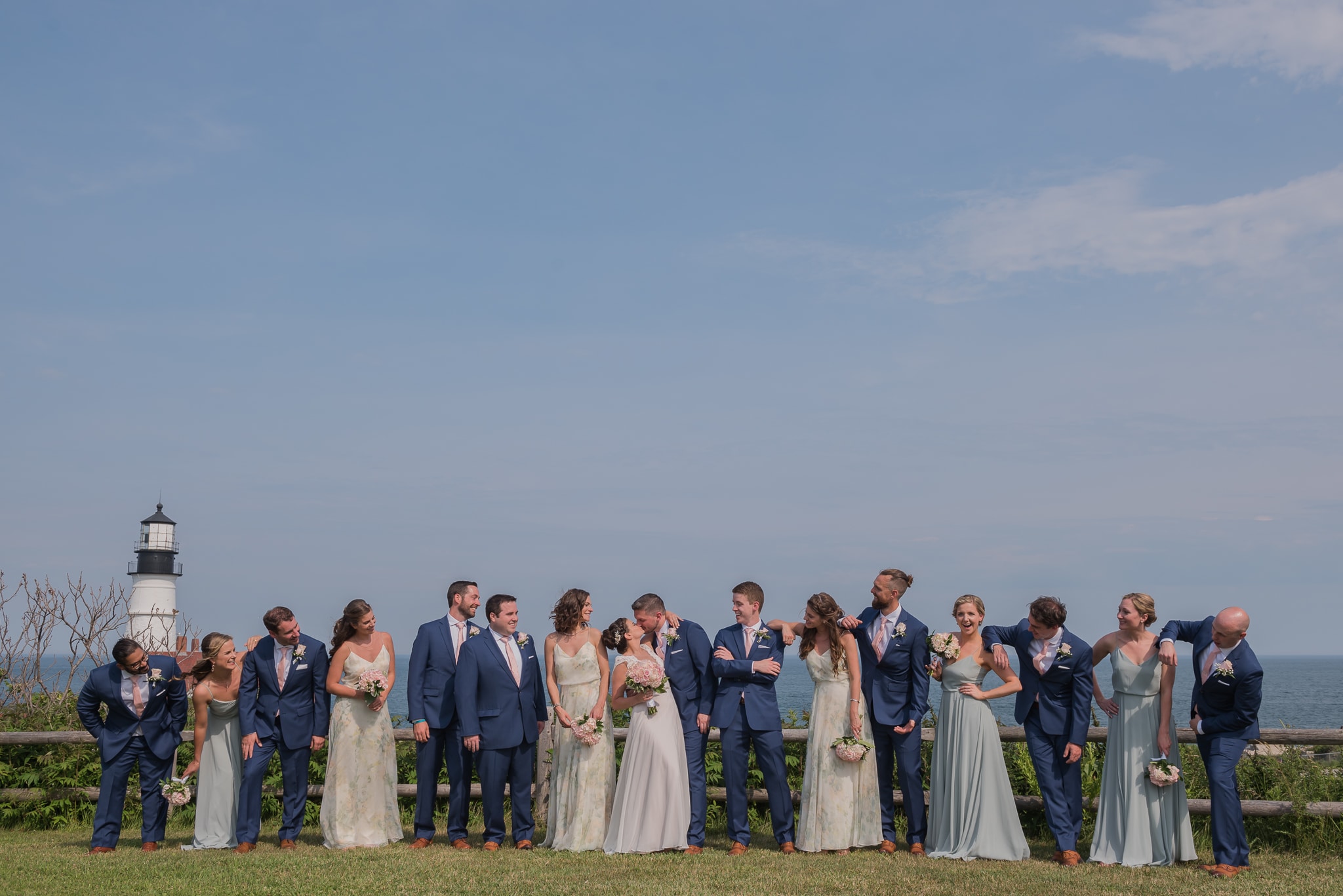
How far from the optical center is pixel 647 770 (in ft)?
32.8

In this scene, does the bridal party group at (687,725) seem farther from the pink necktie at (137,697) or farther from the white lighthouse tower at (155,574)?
the white lighthouse tower at (155,574)

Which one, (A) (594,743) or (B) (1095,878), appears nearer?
(B) (1095,878)

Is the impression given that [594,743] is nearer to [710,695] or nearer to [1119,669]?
[710,695]

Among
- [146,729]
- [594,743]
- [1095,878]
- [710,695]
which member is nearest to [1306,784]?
[1095,878]

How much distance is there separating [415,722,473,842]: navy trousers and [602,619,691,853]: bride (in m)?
1.51

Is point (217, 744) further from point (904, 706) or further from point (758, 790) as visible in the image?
→ point (904, 706)

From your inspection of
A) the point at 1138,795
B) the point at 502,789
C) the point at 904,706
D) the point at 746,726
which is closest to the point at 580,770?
the point at 502,789

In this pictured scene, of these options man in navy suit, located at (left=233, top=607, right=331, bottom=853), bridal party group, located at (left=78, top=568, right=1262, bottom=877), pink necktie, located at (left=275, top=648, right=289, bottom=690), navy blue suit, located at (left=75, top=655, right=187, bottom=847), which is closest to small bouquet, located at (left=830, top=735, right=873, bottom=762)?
bridal party group, located at (left=78, top=568, right=1262, bottom=877)

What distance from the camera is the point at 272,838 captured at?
11.2 meters

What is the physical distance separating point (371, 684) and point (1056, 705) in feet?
19.9

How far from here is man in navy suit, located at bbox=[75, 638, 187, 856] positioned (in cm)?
1050

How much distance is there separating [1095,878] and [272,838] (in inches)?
301

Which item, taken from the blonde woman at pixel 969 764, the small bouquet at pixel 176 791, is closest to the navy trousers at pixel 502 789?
the small bouquet at pixel 176 791

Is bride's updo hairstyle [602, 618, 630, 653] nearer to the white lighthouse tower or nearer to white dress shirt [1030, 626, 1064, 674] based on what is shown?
white dress shirt [1030, 626, 1064, 674]
